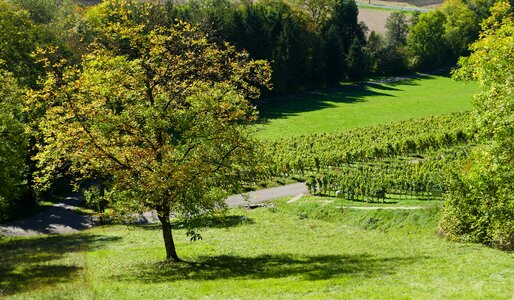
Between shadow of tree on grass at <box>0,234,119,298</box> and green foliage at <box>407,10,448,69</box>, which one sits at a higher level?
green foliage at <box>407,10,448,69</box>

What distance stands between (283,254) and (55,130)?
13.0m

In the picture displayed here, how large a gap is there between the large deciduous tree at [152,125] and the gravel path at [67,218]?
801 inches

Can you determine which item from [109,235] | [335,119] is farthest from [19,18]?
[335,119]

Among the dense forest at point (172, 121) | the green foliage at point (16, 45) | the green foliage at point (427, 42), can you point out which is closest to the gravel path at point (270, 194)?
the dense forest at point (172, 121)

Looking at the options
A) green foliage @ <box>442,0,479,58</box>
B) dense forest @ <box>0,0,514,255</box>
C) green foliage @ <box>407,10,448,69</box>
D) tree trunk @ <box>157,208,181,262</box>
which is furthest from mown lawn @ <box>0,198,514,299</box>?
green foliage @ <box>442,0,479,58</box>

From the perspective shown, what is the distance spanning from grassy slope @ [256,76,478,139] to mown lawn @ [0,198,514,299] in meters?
38.0

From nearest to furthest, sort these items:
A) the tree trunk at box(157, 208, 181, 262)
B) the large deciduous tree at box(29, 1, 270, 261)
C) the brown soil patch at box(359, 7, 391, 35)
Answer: the large deciduous tree at box(29, 1, 270, 261) < the tree trunk at box(157, 208, 181, 262) < the brown soil patch at box(359, 7, 391, 35)

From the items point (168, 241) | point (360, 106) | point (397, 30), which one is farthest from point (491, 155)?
point (397, 30)

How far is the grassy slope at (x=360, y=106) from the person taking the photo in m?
85.5

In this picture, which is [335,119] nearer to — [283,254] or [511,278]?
[283,254]

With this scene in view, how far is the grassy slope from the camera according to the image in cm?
8550

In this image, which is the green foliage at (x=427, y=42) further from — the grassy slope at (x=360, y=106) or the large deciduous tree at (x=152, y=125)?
the large deciduous tree at (x=152, y=125)

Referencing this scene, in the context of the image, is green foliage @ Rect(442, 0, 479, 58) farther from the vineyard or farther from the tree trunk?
the tree trunk

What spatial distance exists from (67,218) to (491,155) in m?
37.9
